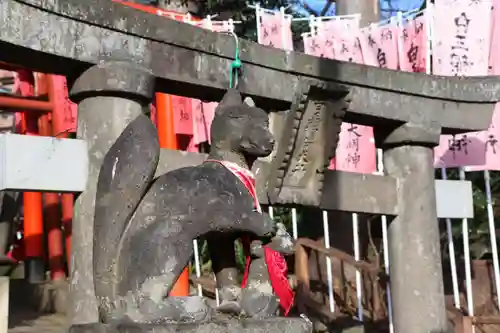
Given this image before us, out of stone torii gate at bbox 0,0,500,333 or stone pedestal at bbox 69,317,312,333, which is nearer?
stone pedestal at bbox 69,317,312,333

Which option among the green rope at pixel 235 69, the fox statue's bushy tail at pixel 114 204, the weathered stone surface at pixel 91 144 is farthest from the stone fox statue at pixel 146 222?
the green rope at pixel 235 69

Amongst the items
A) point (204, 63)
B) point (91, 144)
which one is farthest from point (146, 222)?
point (204, 63)

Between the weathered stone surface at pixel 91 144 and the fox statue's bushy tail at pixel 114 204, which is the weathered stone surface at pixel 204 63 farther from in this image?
the fox statue's bushy tail at pixel 114 204

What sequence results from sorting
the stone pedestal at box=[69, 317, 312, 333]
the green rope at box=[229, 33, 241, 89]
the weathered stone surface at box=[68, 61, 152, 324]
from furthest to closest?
1. the green rope at box=[229, 33, 241, 89]
2. the weathered stone surface at box=[68, 61, 152, 324]
3. the stone pedestal at box=[69, 317, 312, 333]

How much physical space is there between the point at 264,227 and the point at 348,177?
6.91 ft

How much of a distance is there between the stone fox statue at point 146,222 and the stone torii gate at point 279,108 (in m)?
0.94

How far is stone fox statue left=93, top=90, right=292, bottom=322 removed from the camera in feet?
6.82

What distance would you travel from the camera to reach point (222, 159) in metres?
2.53

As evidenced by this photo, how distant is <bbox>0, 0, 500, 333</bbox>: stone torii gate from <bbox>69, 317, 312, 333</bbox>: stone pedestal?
1.03 metres

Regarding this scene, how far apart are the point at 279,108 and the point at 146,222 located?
6.41 ft

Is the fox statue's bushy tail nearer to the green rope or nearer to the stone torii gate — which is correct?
the stone torii gate

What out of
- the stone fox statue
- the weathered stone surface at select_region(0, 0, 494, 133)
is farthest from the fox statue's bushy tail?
the weathered stone surface at select_region(0, 0, 494, 133)

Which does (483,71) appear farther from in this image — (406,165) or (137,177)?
(137,177)

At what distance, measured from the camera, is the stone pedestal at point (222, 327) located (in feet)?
6.48
